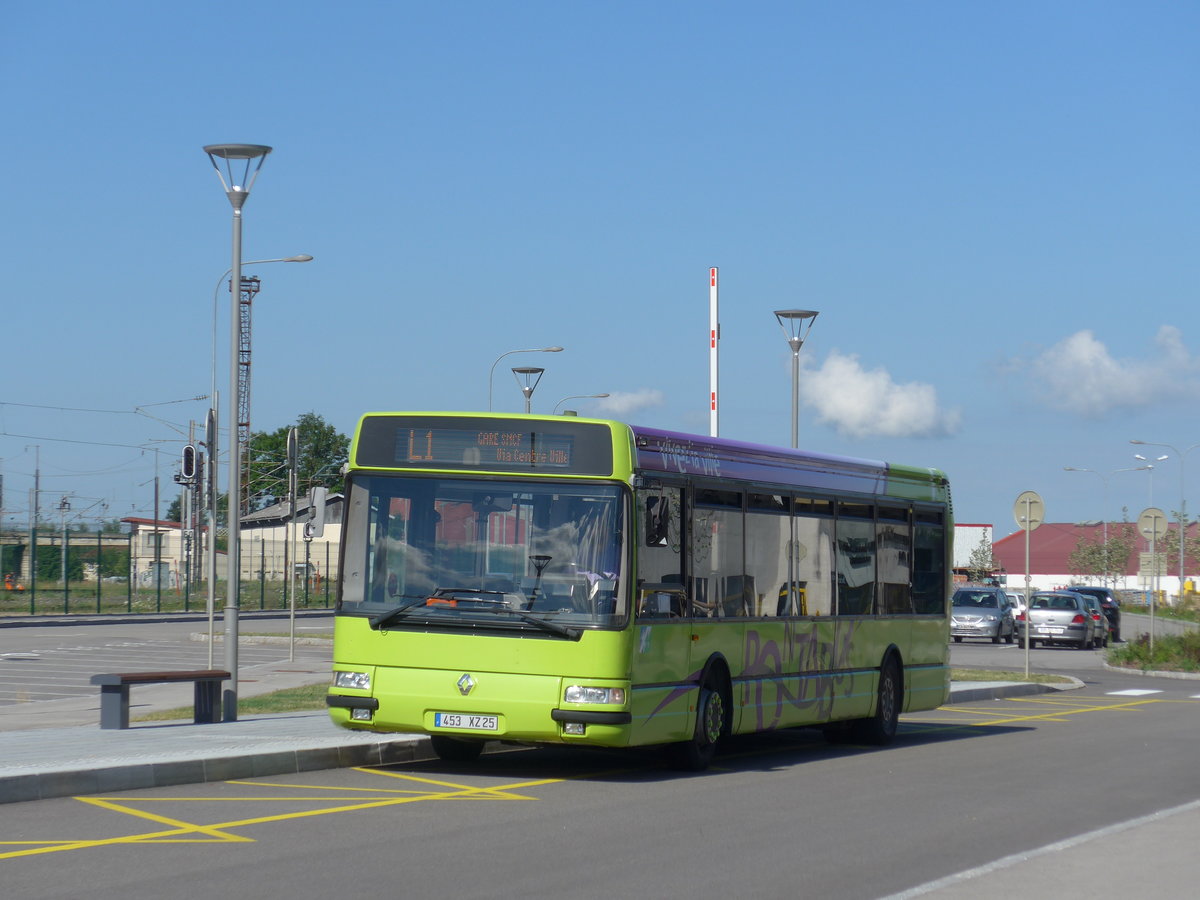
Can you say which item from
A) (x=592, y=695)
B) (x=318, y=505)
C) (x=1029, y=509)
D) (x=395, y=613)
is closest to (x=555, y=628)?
(x=592, y=695)

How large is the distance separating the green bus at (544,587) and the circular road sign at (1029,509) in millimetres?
15296

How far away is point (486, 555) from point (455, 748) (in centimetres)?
234

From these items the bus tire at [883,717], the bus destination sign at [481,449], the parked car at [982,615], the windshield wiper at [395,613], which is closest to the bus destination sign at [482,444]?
the bus destination sign at [481,449]

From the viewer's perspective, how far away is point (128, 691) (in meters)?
16.1

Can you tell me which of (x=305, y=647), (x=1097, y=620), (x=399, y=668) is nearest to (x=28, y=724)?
(x=399, y=668)

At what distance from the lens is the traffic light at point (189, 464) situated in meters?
22.0

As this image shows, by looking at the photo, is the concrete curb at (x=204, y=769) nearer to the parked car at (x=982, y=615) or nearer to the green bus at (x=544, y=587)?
the green bus at (x=544, y=587)

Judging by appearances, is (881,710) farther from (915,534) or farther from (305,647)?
(305,647)

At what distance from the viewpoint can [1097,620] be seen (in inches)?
1916

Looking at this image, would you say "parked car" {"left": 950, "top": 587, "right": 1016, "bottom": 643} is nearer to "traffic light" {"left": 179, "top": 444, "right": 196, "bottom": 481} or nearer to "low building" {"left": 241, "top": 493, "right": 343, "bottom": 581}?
"low building" {"left": 241, "top": 493, "right": 343, "bottom": 581}

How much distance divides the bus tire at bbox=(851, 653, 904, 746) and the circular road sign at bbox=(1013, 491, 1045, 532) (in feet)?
37.8

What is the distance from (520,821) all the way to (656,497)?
359 centimetres

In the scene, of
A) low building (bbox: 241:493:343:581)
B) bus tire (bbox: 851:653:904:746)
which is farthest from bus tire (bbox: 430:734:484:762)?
low building (bbox: 241:493:343:581)

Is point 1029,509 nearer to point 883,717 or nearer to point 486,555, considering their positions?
point 883,717
